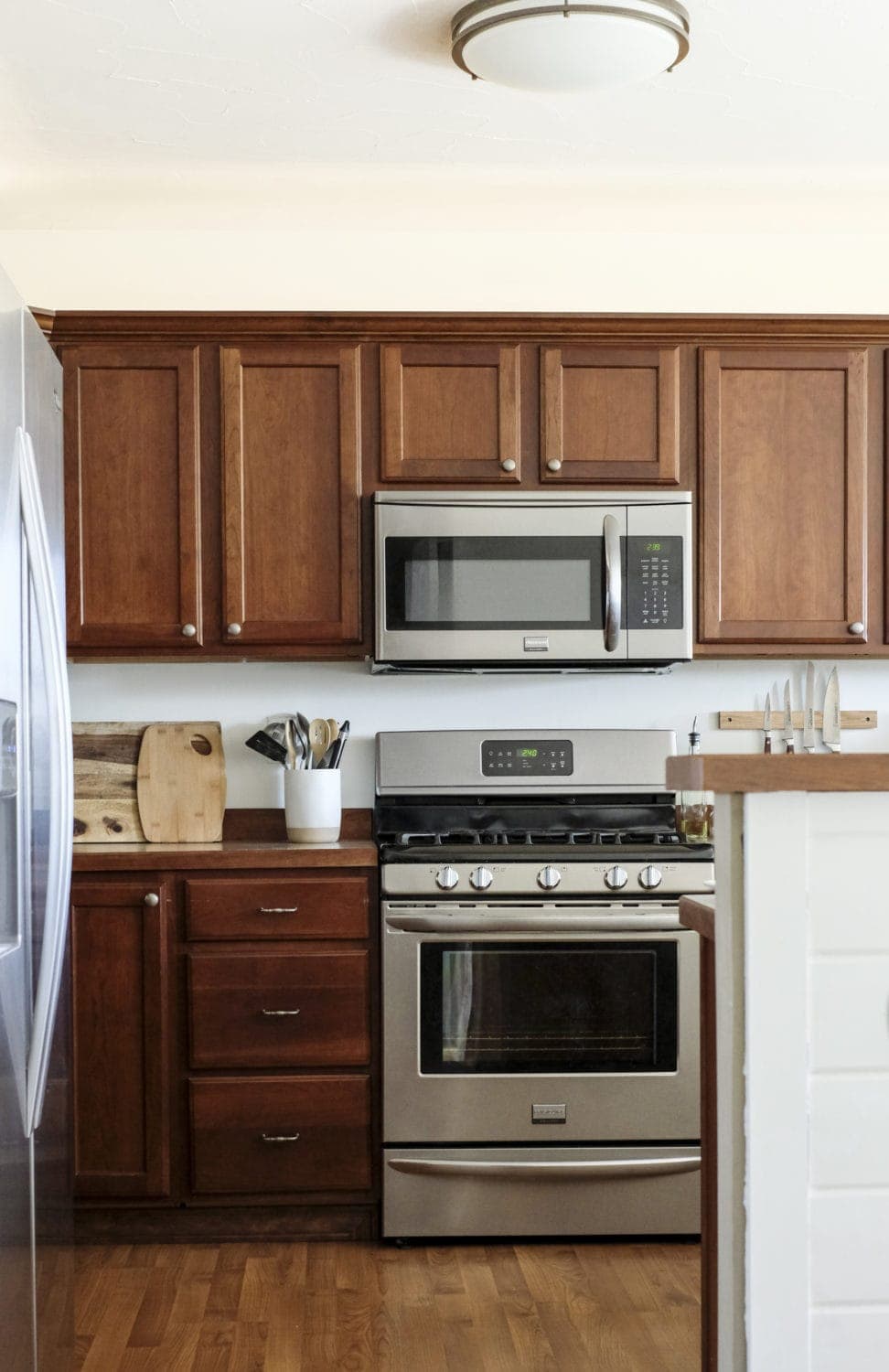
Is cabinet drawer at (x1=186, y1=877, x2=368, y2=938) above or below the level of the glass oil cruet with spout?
below

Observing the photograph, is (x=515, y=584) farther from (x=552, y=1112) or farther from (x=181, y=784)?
(x=552, y=1112)

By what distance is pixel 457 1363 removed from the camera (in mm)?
2584

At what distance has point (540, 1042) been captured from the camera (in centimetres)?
324

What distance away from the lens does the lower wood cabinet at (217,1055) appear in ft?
10.6

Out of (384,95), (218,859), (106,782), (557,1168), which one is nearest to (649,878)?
(557,1168)

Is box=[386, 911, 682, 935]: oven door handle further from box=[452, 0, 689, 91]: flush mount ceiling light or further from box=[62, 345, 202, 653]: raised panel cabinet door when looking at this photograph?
box=[452, 0, 689, 91]: flush mount ceiling light

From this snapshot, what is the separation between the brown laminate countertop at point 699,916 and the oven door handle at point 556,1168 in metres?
1.42

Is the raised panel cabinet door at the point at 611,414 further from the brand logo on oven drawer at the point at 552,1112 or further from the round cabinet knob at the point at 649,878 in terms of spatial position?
Result: the brand logo on oven drawer at the point at 552,1112

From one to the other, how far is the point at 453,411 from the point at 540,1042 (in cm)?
157

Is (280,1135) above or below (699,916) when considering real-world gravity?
below

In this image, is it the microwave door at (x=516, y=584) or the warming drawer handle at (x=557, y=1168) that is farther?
the microwave door at (x=516, y=584)

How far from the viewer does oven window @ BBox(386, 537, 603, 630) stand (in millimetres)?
3480

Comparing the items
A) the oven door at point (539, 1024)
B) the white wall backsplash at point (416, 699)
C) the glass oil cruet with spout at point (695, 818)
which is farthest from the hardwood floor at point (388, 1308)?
the white wall backsplash at point (416, 699)

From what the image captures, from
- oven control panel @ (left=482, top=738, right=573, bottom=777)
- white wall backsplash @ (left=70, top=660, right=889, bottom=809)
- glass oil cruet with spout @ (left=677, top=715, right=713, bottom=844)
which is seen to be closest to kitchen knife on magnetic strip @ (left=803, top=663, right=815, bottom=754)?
white wall backsplash @ (left=70, top=660, right=889, bottom=809)
